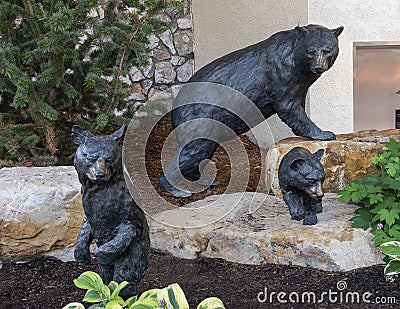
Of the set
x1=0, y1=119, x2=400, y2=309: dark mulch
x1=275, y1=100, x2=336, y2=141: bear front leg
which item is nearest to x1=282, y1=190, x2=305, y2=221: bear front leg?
x1=0, y1=119, x2=400, y2=309: dark mulch

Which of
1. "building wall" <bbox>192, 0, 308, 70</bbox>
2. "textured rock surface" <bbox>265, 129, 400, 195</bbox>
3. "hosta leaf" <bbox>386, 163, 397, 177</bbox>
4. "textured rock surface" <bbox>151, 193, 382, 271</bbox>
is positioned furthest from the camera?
"building wall" <bbox>192, 0, 308, 70</bbox>

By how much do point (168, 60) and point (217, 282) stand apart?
4.69 metres

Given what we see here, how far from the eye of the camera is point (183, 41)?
7.03 meters

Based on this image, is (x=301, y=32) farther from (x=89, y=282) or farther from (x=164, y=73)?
(x=164, y=73)

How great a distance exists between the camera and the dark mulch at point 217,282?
2.56 metres

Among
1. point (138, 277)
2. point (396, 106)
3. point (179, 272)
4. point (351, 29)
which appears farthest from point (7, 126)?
point (396, 106)

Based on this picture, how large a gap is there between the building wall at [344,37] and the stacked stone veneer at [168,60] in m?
1.90

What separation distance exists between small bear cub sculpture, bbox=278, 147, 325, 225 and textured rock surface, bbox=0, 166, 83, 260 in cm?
118

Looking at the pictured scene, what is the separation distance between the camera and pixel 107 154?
6.34 feet

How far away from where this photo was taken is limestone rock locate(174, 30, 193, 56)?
701cm

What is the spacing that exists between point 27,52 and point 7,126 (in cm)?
55

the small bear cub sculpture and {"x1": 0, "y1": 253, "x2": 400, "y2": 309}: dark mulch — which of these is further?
the small bear cub sculpture

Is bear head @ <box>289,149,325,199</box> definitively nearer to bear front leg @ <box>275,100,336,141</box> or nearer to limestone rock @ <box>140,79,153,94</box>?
bear front leg @ <box>275,100,336,141</box>

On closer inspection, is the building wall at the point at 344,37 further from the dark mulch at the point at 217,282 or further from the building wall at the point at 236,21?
the dark mulch at the point at 217,282
